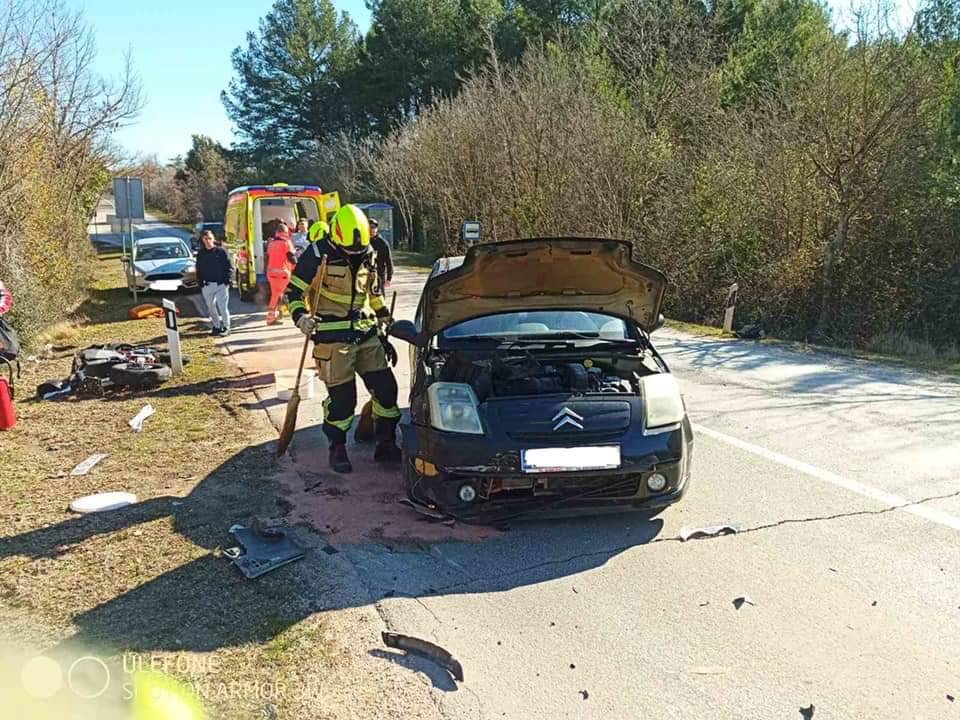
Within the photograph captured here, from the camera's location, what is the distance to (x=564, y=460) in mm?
4164

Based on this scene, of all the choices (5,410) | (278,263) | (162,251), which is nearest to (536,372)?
(5,410)

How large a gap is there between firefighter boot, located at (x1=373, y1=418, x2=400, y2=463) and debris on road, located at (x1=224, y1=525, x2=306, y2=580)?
1.43 meters

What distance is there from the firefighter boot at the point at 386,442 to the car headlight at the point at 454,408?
137 centimetres

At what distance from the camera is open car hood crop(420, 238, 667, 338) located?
484cm

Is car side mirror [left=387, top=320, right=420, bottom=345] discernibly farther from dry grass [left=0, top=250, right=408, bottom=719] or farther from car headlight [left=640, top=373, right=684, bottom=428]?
car headlight [left=640, top=373, right=684, bottom=428]

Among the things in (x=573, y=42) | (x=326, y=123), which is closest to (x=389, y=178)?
(x=573, y=42)

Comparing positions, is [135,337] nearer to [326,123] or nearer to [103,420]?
[103,420]

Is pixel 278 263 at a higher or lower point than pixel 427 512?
higher

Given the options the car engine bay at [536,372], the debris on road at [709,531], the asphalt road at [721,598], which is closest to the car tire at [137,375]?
the asphalt road at [721,598]

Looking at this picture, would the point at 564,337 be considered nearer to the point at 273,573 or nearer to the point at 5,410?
the point at 273,573

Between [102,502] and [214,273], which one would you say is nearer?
[102,502]

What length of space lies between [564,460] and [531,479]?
210mm

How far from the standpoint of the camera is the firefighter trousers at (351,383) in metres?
5.62

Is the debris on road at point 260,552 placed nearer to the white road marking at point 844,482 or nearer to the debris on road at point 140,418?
the debris on road at point 140,418
